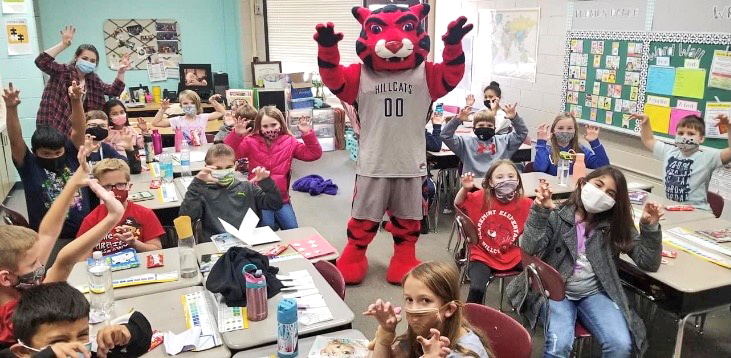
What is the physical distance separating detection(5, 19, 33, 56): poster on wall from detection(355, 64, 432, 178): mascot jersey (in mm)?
4696

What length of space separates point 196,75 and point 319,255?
6.12 metres

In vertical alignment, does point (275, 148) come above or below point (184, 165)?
above

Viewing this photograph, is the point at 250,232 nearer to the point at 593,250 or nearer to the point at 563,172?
the point at 593,250

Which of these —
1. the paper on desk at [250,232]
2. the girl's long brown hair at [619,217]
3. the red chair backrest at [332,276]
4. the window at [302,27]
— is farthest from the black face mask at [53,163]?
the window at [302,27]

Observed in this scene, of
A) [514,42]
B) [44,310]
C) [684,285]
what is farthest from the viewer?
[514,42]

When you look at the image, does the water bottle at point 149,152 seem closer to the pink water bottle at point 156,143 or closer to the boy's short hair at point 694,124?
the pink water bottle at point 156,143

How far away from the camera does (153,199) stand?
12.8ft

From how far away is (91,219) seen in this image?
3205mm

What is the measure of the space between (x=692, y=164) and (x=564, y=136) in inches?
38.6

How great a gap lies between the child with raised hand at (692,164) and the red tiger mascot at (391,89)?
1.71 m

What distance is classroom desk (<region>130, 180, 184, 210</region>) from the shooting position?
3766 mm

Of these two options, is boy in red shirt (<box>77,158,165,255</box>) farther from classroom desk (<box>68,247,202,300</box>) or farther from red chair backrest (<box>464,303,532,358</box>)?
red chair backrest (<box>464,303,532,358</box>)

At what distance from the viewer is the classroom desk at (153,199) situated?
12.4ft

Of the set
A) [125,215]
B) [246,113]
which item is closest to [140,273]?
[125,215]
